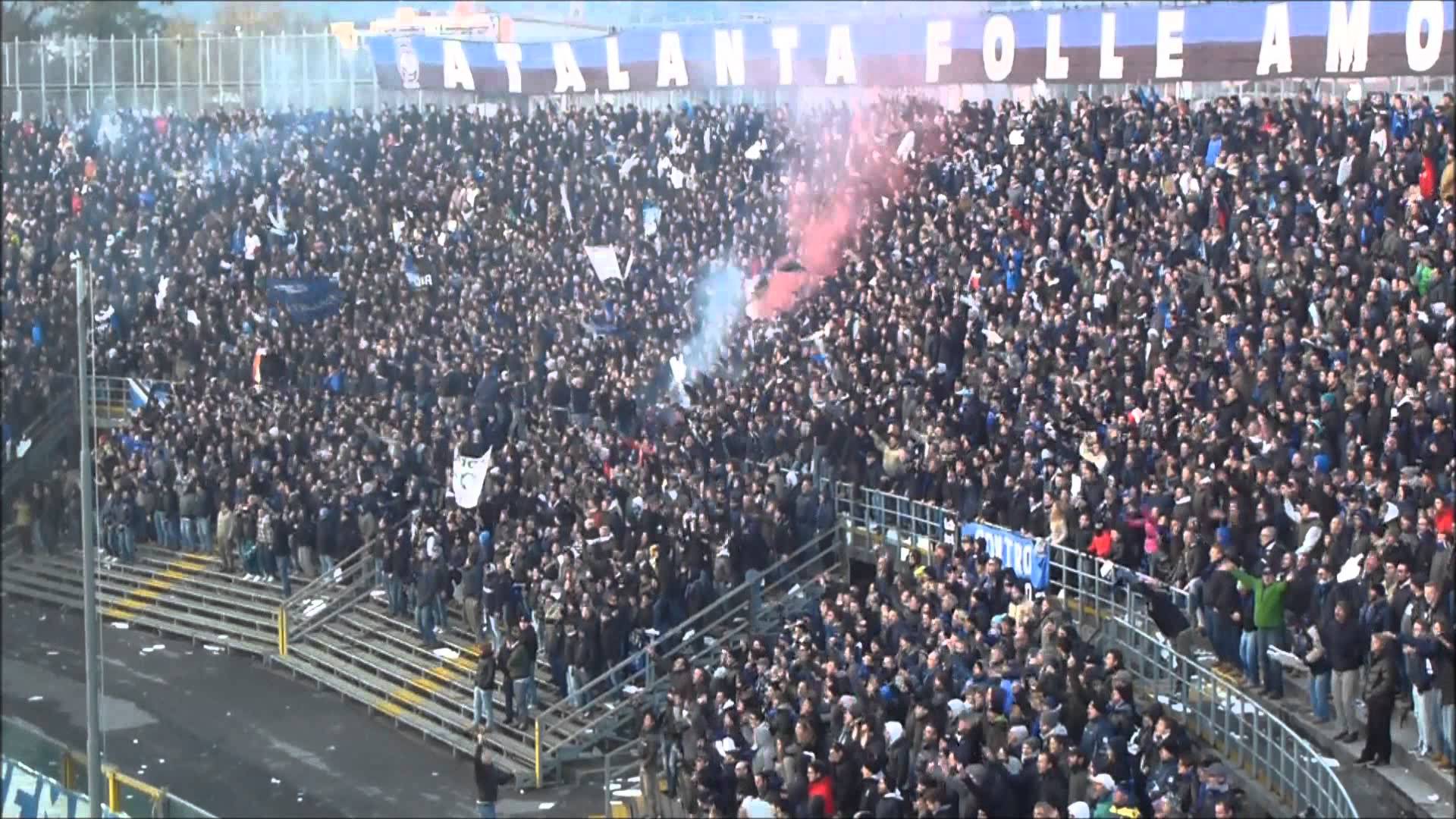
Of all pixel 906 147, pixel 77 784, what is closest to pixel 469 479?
pixel 77 784

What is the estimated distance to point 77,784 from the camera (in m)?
20.6

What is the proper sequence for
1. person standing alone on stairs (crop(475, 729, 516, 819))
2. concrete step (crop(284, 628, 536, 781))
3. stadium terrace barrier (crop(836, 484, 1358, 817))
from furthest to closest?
concrete step (crop(284, 628, 536, 781)) → person standing alone on stairs (crop(475, 729, 516, 819)) → stadium terrace barrier (crop(836, 484, 1358, 817))

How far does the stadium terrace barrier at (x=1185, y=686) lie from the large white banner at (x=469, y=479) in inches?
207

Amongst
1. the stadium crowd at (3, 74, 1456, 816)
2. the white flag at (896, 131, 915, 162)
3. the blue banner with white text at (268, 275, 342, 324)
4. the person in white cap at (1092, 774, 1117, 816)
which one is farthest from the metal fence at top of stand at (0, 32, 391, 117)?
the person in white cap at (1092, 774, 1117, 816)

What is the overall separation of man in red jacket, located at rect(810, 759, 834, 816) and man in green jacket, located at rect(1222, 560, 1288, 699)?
3880 millimetres

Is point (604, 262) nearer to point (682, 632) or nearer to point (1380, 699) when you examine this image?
point (682, 632)

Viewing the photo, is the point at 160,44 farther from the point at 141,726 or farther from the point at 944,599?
the point at 944,599

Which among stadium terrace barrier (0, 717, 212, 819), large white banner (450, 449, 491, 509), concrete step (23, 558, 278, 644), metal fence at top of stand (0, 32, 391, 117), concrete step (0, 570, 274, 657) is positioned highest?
metal fence at top of stand (0, 32, 391, 117)

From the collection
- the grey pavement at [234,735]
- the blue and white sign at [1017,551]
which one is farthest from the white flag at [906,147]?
the grey pavement at [234,735]

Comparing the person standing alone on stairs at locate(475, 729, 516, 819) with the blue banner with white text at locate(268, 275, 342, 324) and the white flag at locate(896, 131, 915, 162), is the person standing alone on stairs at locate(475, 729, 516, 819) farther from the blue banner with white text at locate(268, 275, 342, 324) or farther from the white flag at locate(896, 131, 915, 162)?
the blue banner with white text at locate(268, 275, 342, 324)

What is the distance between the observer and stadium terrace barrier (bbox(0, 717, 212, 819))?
62.5ft

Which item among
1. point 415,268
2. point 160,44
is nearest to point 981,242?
point 415,268

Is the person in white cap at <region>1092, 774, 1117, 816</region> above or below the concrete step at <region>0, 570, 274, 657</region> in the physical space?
above

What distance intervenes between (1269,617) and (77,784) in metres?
10.6
